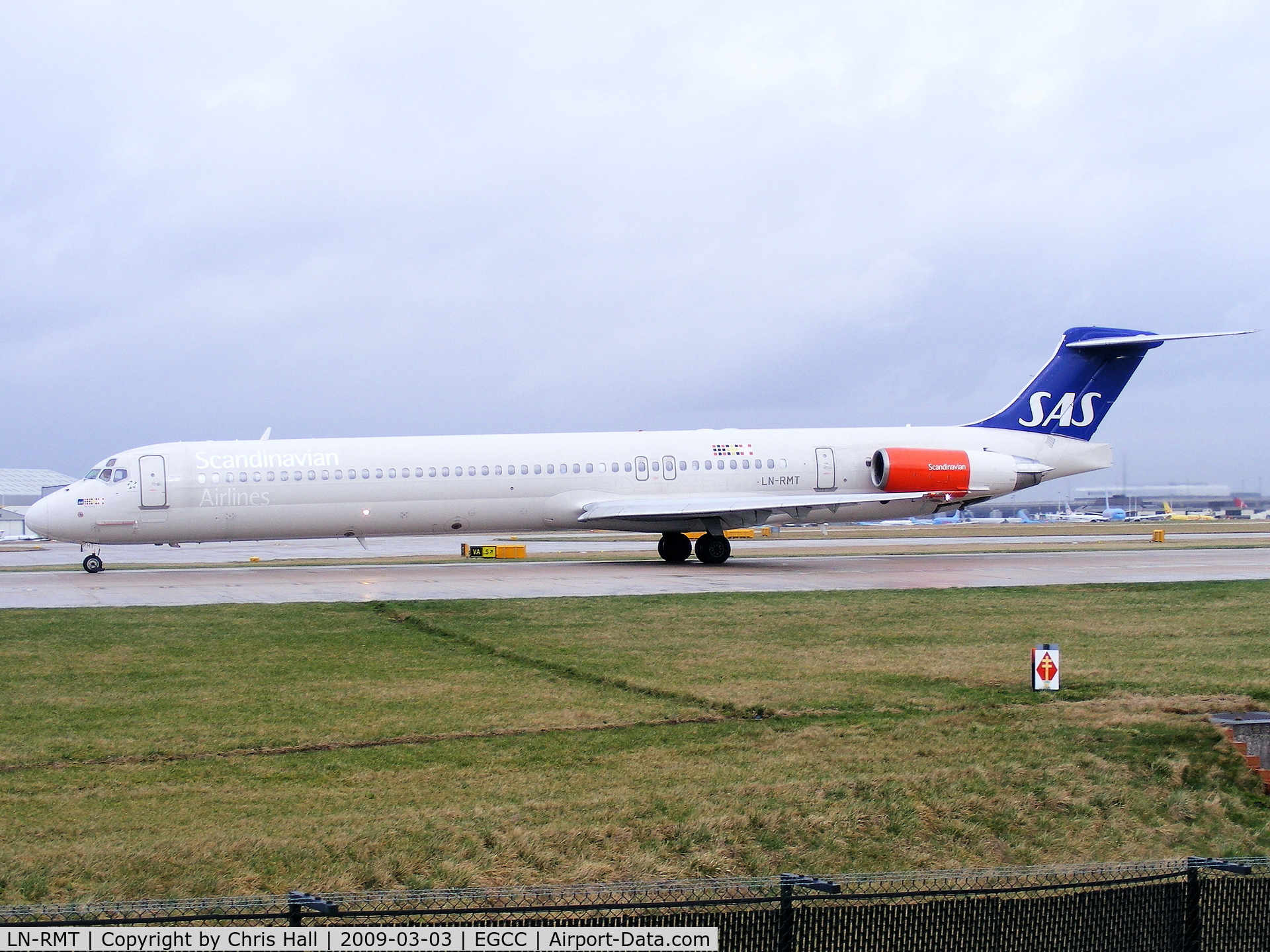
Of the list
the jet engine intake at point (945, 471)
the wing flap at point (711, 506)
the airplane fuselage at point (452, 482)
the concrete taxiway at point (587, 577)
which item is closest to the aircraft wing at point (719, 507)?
the wing flap at point (711, 506)

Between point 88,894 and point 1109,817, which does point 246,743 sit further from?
point 1109,817

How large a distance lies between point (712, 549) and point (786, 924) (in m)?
28.5

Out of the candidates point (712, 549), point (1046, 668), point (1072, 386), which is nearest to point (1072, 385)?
point (1072, 386)

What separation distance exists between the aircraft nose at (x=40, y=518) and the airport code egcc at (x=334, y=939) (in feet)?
94.0

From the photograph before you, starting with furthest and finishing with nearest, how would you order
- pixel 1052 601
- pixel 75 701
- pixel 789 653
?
pixel 1052 601 < pixel 789 653 < pixel 75 701

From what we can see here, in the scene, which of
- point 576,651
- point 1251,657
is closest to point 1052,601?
point 1251,657

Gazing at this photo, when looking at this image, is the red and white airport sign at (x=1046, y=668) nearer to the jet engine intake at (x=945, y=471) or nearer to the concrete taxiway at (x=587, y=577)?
the concrete taxiway at (x=587, y=577)

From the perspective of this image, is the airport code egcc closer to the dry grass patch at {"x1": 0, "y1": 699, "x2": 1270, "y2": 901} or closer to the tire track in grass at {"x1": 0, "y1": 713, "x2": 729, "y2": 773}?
the dry grass patch at {"x1": 0, "y1": 699, "x2": 1270, "y2": 901}

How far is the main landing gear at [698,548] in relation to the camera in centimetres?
3459

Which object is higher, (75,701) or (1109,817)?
(75,701)

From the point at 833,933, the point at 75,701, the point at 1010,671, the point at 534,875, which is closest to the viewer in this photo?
the point at 833,933

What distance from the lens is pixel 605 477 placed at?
112 ft

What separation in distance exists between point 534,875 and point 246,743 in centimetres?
435

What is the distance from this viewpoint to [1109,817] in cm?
1110
